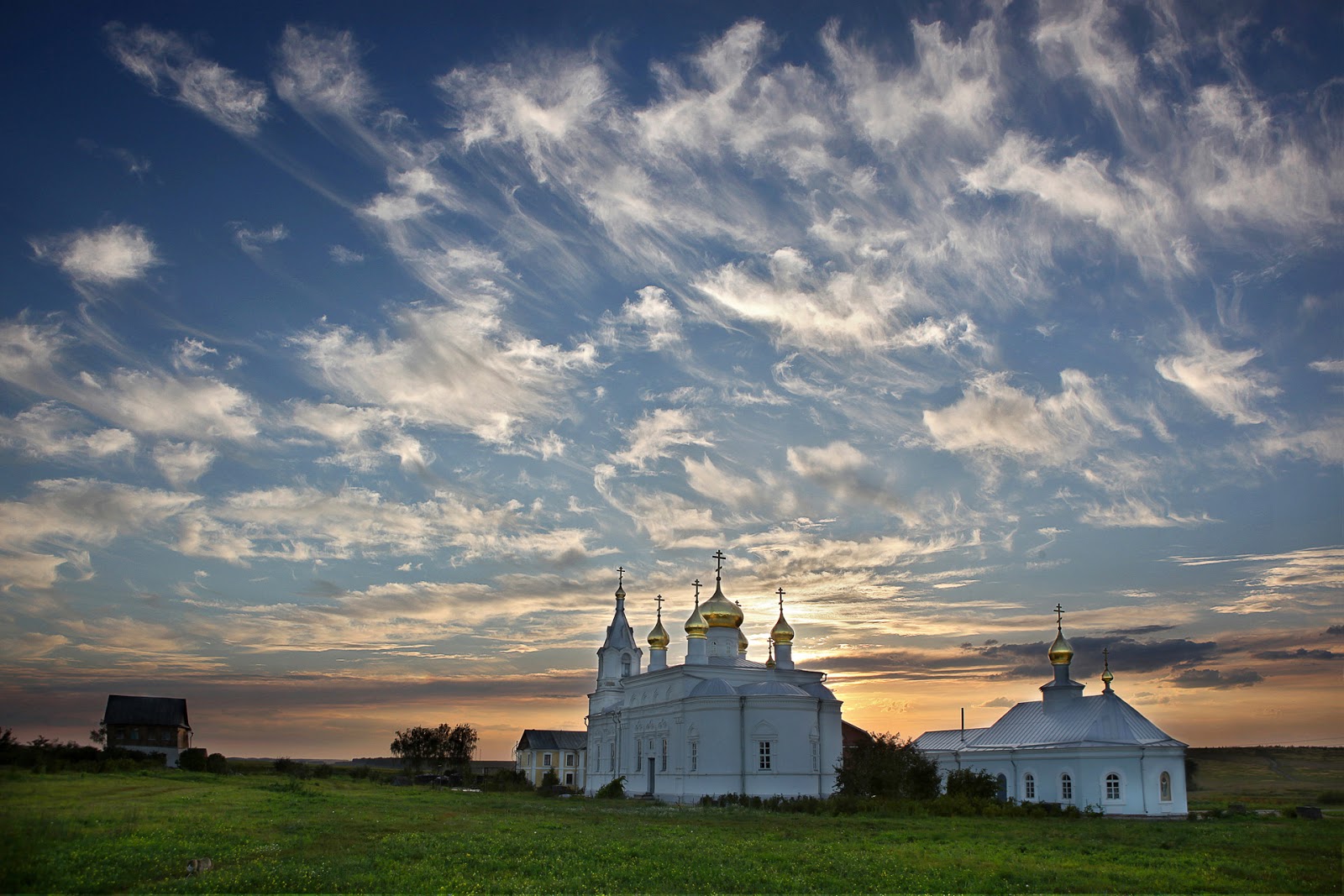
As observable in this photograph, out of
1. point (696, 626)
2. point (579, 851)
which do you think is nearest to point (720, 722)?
point (696, 626)

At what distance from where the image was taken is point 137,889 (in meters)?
12.7

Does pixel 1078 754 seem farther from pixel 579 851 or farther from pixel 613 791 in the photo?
pixel 579 851

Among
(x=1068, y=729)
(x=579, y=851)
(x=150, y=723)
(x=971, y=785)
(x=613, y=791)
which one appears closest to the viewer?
(x=579, y=851)

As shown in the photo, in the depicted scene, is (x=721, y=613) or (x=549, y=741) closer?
(x=721, y=613)

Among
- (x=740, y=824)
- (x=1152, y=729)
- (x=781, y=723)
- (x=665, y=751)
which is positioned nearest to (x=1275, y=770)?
(x=1152, y=729)

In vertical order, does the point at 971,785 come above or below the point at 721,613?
below

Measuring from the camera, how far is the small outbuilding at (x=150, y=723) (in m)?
60.2

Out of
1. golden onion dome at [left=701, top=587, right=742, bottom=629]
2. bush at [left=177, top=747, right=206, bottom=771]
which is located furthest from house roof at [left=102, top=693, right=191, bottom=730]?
golden onion dome at [left=701, top=587, right=742, bottom=629]

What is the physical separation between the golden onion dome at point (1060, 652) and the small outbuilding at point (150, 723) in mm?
53000

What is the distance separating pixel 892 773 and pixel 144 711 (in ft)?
172

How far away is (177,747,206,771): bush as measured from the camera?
51.4 m

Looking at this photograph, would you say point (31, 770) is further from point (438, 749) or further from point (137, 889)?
point (438, 749)

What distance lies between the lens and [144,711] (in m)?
63.1

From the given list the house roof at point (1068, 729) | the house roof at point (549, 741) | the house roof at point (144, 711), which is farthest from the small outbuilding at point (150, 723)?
the house roof at point (1068, 729)
